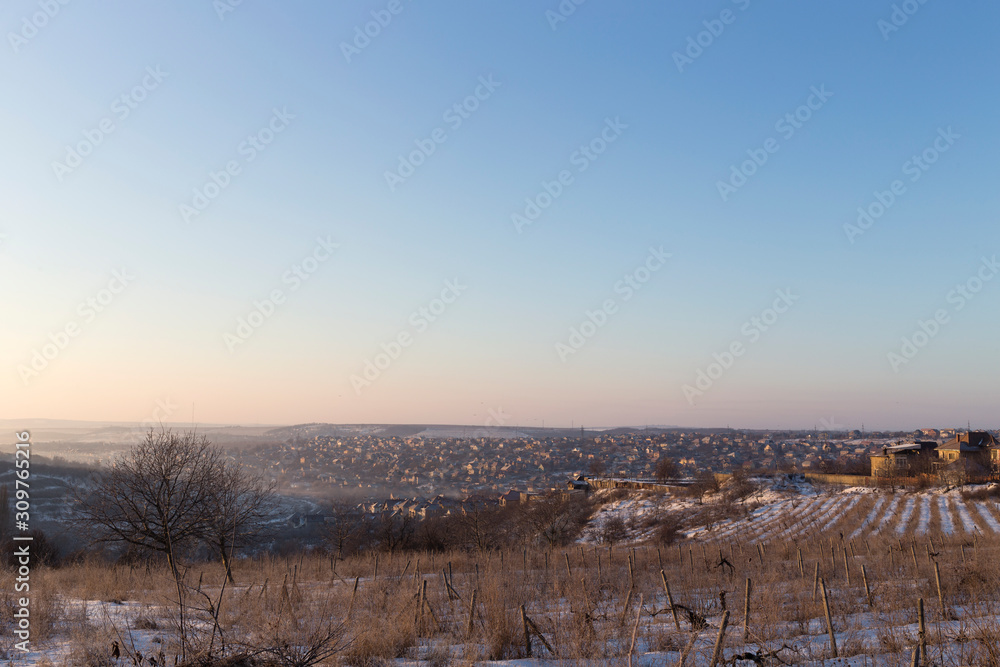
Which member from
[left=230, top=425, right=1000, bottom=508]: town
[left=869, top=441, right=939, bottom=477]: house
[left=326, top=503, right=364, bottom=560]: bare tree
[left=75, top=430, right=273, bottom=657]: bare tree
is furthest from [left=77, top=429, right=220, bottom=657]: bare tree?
[left=869, top=441, right=939, bottom=477]: house

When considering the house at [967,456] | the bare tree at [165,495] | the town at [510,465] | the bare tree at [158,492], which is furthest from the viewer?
the town at [510,465]

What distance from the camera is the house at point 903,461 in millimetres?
62969

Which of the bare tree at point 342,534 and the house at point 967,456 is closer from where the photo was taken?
the bare tree at point 342,534

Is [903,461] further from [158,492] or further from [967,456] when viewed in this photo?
[158,492]

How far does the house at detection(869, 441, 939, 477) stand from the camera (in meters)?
63.0

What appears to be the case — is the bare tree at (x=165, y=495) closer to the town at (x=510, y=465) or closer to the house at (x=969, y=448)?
the town at (x=510, y=465)

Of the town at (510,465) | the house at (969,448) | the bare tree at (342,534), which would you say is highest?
the house at (969,448)

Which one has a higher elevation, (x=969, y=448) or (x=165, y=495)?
(x=165, y=495)

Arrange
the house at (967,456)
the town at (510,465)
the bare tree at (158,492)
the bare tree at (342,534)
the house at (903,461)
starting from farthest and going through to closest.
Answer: the town at (510,465), the house at (903,461), the house at (967,456), the bare tree at (342,534), the bare tree at (158,492)

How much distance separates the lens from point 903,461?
6700cm

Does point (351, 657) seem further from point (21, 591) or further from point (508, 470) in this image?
point (508, 470)

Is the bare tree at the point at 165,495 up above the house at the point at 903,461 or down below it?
above

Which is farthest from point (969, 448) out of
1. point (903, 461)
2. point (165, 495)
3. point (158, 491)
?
point (158, 491)

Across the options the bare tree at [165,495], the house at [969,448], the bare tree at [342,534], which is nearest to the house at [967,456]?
the house at [969,448]
